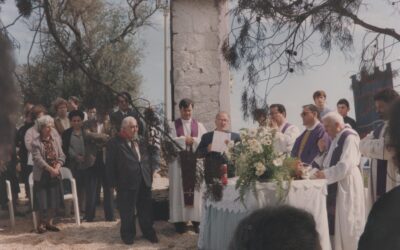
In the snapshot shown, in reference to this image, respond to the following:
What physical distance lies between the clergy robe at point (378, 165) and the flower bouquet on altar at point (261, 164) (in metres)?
0.63

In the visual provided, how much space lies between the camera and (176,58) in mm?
7539

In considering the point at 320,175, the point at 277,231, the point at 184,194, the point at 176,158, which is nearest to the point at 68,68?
the point at 176,158

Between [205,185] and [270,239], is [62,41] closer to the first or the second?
[205,185]

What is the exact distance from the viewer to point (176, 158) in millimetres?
3010

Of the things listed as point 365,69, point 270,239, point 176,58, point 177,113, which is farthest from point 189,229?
point 270,239

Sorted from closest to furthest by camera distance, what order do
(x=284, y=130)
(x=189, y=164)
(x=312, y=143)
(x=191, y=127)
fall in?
(x=189, y=164) < (x=312, y=143) < (x=284, y=130) < (x=191, y=127)

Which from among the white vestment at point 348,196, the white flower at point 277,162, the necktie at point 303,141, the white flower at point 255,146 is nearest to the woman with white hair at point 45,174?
the necktie at point 303,141

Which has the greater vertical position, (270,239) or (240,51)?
(240,51)

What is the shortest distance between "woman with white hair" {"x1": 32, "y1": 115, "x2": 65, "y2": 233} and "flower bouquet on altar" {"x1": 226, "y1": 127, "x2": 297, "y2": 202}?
307 centimetres

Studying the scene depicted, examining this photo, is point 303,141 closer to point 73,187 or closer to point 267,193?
point 267,193

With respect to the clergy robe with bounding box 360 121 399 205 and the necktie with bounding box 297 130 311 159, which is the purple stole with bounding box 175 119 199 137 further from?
the clergy robe with bounding box 360 121 399 205

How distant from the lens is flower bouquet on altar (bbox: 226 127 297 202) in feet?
16.2

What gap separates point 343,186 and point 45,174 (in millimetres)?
3695

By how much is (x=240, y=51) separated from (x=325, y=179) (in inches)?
69.7
